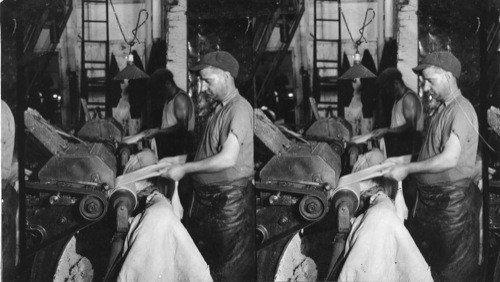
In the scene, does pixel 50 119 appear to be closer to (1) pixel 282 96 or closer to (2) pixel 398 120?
(1) pixel 282 96

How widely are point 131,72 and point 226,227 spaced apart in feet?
3.02

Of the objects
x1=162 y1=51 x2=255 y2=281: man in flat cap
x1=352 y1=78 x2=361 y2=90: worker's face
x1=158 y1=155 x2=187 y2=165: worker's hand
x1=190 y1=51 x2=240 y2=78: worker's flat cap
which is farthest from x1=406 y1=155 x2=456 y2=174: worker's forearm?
x1=158 y1=155 x2=187 y2=165: worker's hand

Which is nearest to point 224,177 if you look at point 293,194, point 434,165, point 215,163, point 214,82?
point 215,163

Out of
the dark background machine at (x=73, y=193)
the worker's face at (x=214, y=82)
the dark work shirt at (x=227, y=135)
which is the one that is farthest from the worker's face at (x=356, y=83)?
the dark background machine at (x=73, y=193)

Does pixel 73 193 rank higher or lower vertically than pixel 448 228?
higher

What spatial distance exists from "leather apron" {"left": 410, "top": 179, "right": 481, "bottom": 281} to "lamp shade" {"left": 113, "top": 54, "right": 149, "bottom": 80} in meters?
1.50

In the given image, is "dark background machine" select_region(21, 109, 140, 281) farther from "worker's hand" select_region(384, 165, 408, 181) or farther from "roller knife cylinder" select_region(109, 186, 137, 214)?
"worker's hand" select_region(384, 165, 408, 181)

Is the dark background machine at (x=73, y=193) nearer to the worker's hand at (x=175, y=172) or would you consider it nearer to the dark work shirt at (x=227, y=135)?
the worker's hand at (x=175, y=172)

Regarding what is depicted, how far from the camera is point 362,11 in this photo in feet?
16.1

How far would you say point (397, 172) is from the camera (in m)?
4.84

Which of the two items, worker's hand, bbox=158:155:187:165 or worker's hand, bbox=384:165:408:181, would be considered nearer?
worker's hand, bbox=384:165:408:181

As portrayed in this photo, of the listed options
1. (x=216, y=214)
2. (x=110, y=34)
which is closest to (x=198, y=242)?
(x=216, y=214)

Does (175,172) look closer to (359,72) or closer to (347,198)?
(347,198)

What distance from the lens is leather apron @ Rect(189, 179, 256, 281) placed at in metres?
4.92
